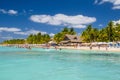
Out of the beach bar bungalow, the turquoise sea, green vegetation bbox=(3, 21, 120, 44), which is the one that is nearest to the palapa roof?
the beach bar bungalow

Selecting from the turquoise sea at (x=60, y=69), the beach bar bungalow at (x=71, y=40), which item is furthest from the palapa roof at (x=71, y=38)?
the turquoise sea at (x=60, y=69)

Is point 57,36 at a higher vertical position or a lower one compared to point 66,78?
higher

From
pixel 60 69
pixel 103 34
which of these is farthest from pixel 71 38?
pixel 60 69

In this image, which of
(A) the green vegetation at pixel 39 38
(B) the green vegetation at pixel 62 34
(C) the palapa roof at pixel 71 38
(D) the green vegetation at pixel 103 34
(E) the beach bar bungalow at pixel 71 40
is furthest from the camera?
(A) the green vegetation at pixel 39 38

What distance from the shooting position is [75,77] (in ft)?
59.1

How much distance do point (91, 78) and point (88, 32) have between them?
231 ft

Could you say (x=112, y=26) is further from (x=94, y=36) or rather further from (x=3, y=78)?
(x=3, y=78)

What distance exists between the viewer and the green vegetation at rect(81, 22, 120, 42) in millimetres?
76500

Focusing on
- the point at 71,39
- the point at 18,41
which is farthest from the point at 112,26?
the point at 18,41

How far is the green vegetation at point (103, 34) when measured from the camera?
7650 centimetres

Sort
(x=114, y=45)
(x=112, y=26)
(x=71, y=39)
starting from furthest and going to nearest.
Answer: (x=71, y=39) → (x=112, y=26) → (x=114, y=45)

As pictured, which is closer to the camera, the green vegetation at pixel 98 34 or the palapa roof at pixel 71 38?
the green vegetation at pixel 98 34

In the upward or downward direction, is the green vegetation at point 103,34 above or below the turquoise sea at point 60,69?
above

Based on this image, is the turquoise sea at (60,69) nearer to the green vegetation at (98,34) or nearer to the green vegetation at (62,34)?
the green vegetation at (98,34)
